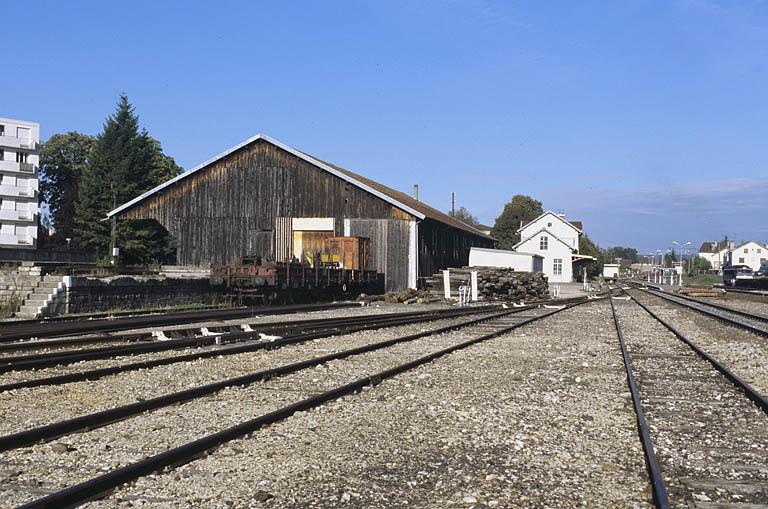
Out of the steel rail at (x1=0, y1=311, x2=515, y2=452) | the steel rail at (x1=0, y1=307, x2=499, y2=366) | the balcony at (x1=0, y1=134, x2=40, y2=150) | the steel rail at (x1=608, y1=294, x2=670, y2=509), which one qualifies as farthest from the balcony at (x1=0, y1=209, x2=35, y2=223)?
the steel rail at (x1=608, y1=294, x2=670, y2=509)

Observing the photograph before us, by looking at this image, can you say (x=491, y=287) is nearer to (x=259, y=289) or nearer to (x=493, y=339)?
(x=259, y=289)

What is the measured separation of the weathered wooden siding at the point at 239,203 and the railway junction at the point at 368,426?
20.9 m

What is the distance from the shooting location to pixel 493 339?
14.5 meters

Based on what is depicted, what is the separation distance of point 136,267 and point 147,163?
3293cm

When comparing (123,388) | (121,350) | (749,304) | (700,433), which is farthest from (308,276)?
(749,304)

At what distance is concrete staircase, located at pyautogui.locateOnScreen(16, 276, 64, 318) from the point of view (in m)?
17.4

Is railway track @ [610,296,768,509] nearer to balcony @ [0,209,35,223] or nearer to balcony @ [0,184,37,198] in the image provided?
balcony @ [0,209,35,223]

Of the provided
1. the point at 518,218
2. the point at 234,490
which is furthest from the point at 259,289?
the point at 518,218

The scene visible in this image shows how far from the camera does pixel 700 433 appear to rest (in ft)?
20.7

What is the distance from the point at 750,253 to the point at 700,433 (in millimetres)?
186127

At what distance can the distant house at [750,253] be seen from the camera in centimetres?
16754

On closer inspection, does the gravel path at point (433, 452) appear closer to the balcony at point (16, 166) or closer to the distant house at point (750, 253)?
the balcony at point (16, 166)

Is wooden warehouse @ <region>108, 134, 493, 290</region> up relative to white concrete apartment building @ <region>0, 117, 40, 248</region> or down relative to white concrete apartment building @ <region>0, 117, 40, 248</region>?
down

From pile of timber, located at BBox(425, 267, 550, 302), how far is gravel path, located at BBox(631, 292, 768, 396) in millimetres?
9168
